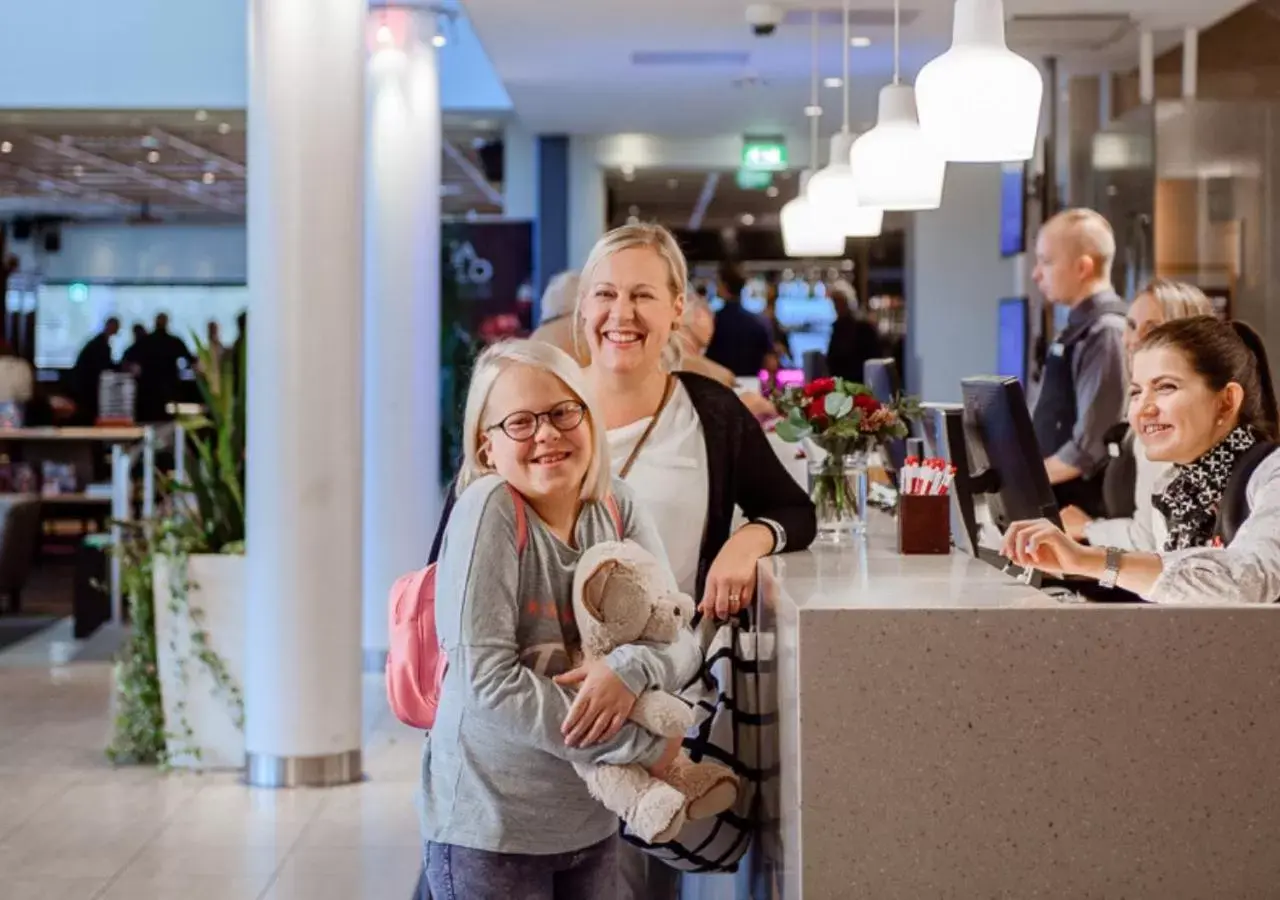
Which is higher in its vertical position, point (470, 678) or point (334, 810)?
Answer: point (470, 678)

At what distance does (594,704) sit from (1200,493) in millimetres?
1254

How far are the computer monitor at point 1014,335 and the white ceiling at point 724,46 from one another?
148cm

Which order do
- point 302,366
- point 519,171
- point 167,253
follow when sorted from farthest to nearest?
1. point 167,253
2. point 519,171
3. point 302,366

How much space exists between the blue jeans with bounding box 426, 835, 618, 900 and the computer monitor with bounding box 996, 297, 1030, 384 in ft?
26.2

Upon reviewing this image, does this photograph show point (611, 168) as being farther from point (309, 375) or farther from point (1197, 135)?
point (309, 375)

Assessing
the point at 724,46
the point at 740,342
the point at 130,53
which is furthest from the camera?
the point at 130,53

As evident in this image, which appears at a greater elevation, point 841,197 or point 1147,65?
point 1147,65

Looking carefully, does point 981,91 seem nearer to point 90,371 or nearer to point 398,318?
point 398,318

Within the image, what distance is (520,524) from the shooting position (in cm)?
263

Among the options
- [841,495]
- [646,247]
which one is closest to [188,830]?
[841,495]

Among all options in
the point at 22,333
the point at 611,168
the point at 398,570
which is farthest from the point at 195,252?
the point at 398,570

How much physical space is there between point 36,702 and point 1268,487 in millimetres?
6166

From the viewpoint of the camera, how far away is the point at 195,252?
26141mm

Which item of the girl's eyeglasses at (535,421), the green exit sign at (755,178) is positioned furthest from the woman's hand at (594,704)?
the green exit sign at (755,178)
